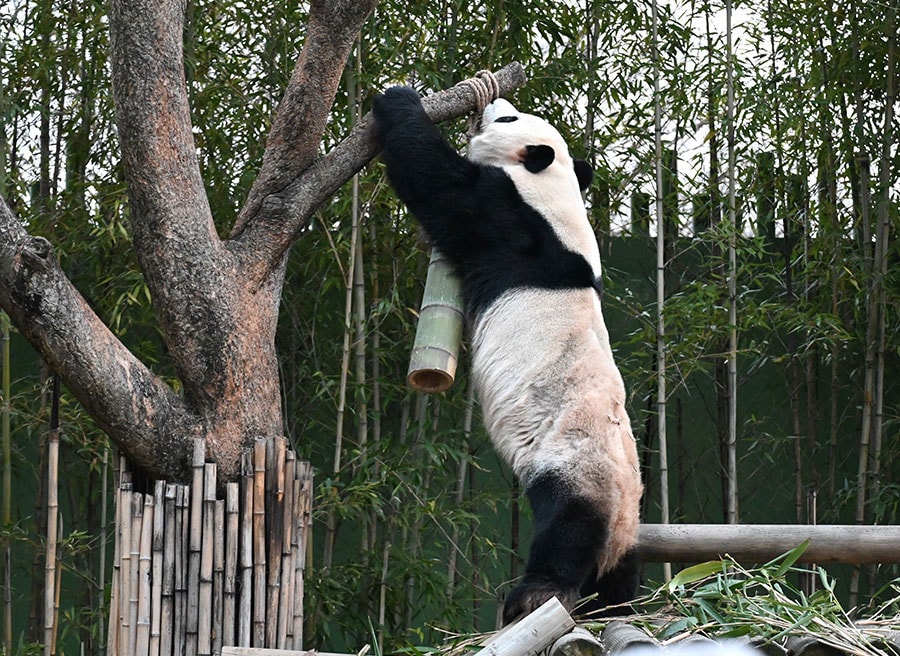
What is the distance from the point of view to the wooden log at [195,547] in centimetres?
284

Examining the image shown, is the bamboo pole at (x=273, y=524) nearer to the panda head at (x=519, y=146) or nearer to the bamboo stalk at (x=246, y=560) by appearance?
the bamboo stalk at (x=246, y=560)

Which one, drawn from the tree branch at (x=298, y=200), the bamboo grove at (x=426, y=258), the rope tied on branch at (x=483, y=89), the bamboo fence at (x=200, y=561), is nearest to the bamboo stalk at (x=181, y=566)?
the bamboo fence at (x=200, y=561)

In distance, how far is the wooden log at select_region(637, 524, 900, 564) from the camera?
2.86 m

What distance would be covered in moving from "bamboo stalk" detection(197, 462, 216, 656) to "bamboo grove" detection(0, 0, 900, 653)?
44.2 inches

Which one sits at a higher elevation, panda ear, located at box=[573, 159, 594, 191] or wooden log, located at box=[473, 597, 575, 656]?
panda ear, located at box=[573, 159, 594, 191]

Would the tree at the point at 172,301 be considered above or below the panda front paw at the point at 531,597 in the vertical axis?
above

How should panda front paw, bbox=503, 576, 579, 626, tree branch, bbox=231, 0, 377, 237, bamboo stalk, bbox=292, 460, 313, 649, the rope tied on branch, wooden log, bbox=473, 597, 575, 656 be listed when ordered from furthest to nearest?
the rope tied on branch, tree branch, bbox=231, 0, 377, 237, bamboo stalk, bbox=292, 460, 313, 649, panda front paw, bbox=503, 576, 579, 626, wooden log, bbox=473, 597, 575, 656

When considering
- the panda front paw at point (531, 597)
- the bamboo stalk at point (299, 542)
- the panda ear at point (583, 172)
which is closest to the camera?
the panda front paw at point (531, 597)

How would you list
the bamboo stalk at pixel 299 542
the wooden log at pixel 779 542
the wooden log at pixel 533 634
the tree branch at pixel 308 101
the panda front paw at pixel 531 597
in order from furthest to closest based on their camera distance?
the tree branch at pixel 308 101, the bamboo stalk at pixel 299 542, the wooden log at pixel 779 542, the panda front paw at pixel 531 597, the wooden log at pixel 533 634

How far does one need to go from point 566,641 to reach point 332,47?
5.99 feet

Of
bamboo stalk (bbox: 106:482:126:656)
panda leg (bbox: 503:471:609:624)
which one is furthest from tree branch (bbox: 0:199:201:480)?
panda leg (bbox: 503:471:609:624)

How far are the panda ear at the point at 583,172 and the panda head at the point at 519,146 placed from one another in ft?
0.37

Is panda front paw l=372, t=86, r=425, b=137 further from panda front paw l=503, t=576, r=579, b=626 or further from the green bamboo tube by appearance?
panda front paw l=503, t=576, r=579, b=626

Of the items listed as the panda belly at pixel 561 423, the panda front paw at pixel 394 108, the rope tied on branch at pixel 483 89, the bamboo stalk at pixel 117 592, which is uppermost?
the rope tied on branch at pixel 483 89
